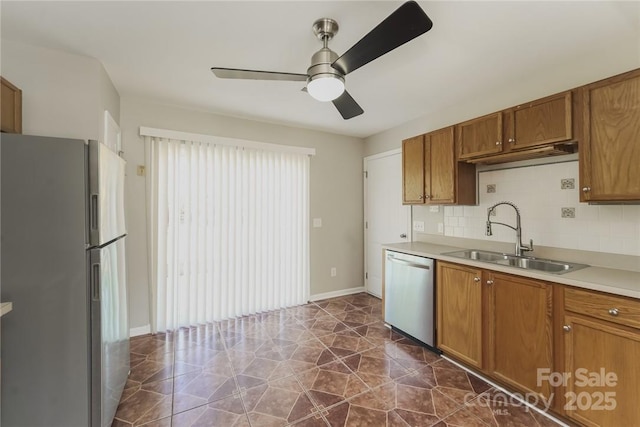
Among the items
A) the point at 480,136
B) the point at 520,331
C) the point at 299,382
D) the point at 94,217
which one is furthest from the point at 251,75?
the point at 520,331

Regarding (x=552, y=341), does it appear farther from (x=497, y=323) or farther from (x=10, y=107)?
(x=10, y=107)

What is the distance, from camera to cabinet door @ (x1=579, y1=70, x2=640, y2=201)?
65.2 inches

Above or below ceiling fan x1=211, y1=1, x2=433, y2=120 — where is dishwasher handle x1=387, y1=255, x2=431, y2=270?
below

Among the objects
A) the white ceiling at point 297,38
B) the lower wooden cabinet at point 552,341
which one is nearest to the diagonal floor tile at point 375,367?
the lower wooden cabinet at point 552,341

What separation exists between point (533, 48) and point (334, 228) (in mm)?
3007

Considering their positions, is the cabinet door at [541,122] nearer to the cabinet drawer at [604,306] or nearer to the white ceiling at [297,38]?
the white ceiling at [297,38]

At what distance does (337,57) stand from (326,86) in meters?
0.19

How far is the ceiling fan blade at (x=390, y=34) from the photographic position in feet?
3.83

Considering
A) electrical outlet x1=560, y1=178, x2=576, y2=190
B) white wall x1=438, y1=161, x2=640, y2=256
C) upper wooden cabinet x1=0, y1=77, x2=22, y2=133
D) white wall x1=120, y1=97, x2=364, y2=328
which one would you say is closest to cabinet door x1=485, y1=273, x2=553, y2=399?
white wall x1=438, y1=161, x2=640, y2=256

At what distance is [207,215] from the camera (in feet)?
10.6

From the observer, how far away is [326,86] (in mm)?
1640

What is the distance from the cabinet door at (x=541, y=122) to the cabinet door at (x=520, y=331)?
42.5 inches

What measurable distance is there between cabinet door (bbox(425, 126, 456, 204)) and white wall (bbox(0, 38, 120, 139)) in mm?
3062

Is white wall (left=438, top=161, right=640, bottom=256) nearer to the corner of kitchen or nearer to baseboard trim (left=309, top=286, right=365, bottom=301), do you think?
the corner of kitchen
